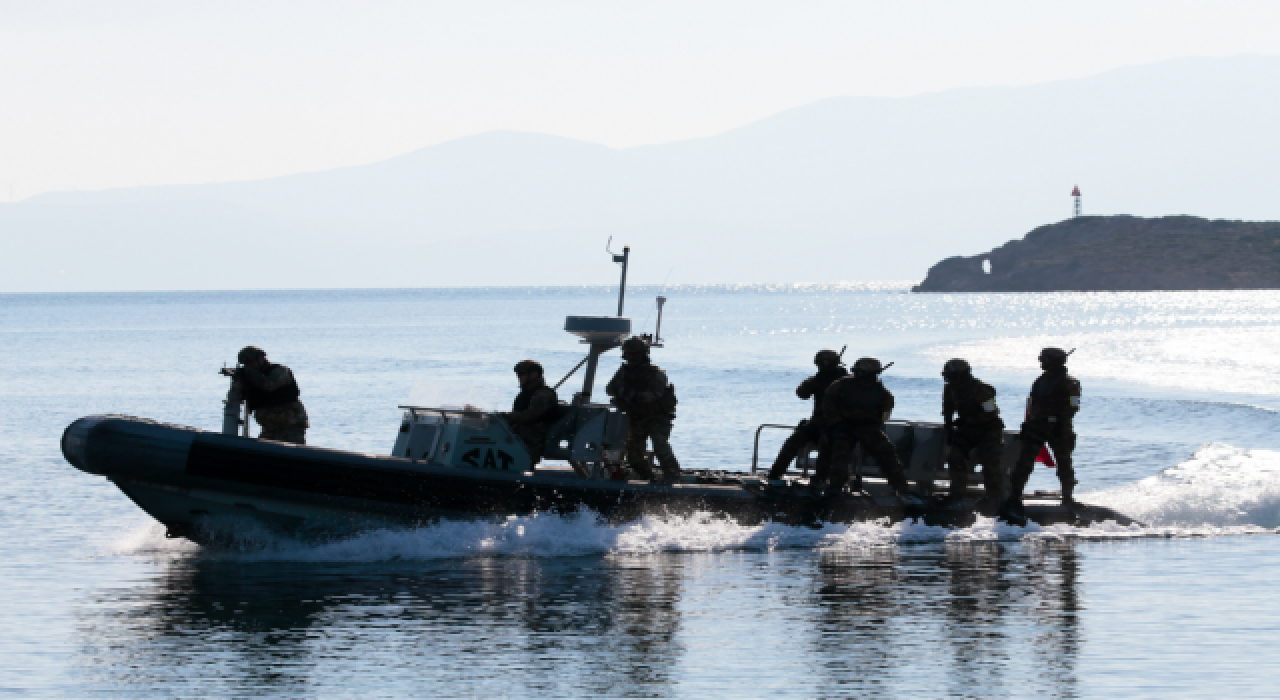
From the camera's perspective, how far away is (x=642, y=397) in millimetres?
14312

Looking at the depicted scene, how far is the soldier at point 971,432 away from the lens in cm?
1528

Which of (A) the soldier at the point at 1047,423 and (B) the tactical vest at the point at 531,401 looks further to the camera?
(A) the soldier at the point at 1047,423

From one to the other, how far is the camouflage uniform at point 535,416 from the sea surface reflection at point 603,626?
114 cm

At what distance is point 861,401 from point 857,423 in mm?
263

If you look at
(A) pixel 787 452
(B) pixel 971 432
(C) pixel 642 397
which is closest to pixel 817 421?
(A) pixel 787 452

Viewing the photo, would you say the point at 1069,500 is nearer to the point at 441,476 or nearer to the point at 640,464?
the point at 640,464

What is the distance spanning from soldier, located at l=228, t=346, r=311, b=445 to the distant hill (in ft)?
588

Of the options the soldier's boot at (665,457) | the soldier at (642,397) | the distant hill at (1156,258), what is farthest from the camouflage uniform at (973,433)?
the distant hill at (1156,258)

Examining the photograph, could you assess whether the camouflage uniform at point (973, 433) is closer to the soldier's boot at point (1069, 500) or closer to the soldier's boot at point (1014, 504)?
the soldier's boot at point (1014, 504)

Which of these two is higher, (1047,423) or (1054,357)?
(1054,357)

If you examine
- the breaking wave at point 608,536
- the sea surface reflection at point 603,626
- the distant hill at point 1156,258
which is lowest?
the sea surface reflection at point 603,626

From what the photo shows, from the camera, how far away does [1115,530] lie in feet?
53.9

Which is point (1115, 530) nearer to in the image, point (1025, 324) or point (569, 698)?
point (569, 698)

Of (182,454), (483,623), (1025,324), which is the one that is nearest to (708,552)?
(483,623)
